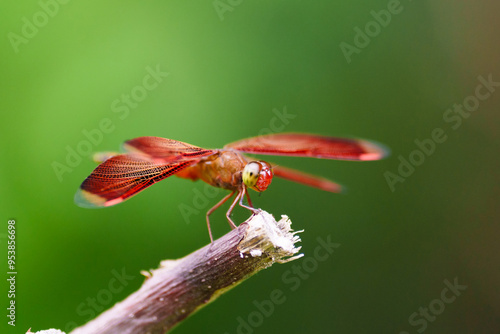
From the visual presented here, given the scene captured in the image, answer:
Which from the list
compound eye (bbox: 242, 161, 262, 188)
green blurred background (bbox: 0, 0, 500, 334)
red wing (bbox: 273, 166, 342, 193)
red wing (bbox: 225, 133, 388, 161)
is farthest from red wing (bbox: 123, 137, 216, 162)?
green blurred background (bbox: 0, 0, 500, 334)

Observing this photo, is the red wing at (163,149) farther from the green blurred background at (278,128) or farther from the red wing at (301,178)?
the green blurred background at (278,128)

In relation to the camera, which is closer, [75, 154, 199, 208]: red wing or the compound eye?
[75, 154, 199, 208]: red wing

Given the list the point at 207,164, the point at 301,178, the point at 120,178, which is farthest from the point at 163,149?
the point at 301,178

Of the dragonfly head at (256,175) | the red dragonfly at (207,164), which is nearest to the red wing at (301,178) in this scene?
the red dragonfly at (207,164)

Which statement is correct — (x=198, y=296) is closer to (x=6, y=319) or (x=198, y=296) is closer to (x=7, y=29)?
(x=6, y=319)

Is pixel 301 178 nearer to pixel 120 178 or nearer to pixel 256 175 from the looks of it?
pixel 256 175

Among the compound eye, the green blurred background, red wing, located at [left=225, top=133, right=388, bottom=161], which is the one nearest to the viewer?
the compound eye

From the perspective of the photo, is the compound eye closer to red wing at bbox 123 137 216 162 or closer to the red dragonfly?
the red dragonfly
